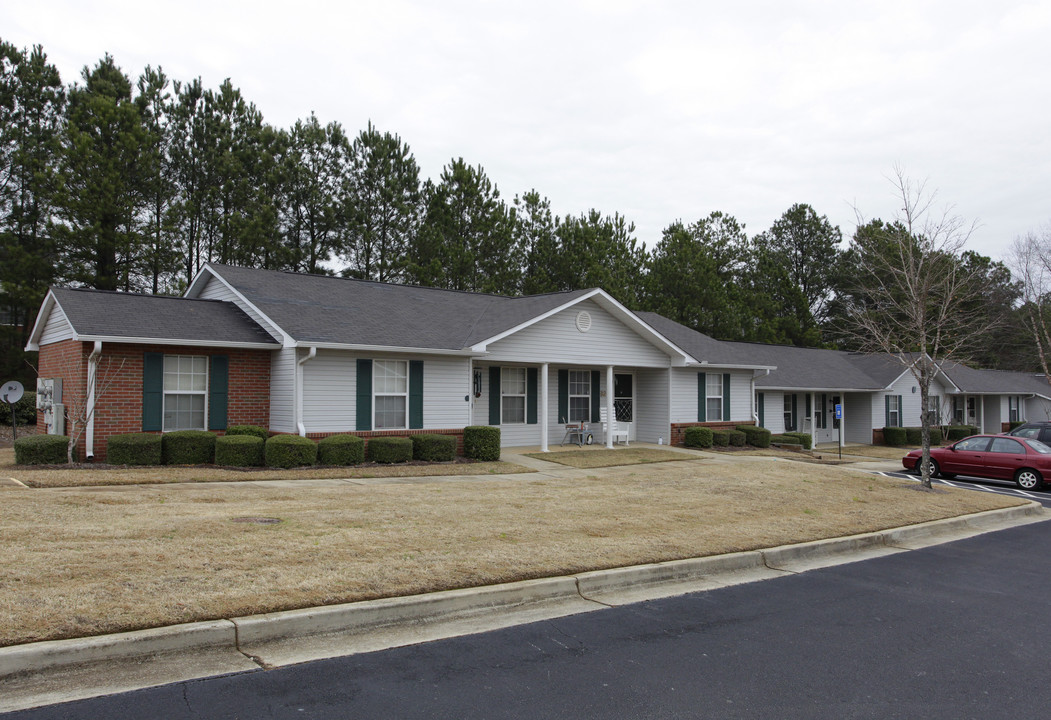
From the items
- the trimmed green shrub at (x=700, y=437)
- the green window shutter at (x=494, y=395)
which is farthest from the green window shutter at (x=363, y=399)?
the trimmed green shrub at (x=700, y=437)

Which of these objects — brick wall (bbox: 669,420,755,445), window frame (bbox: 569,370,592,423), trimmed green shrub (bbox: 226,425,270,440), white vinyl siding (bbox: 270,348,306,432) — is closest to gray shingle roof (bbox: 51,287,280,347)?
white vinyl siding (bbox: 270,348,306,432)

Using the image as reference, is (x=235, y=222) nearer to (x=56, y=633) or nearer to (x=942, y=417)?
(x=56, y=633)

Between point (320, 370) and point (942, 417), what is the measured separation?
32109mm

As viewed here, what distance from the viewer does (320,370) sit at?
1798 cm

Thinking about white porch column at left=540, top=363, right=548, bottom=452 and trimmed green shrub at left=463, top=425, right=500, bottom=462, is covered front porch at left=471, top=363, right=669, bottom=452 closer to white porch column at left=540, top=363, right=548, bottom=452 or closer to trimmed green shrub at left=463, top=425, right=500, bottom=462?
white porch column at left=540, top=363, right=548, bottom=452

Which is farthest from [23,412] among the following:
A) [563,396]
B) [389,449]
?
[563,396]

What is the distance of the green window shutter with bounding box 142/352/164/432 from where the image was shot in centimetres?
1650

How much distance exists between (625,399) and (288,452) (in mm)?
13622

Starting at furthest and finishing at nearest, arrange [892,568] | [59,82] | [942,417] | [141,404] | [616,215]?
[616,215]
[942,417]
[59,82]
[141,404]
[892,568]

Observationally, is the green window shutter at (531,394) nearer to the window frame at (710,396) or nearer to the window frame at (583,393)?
the window frame at (583,393)

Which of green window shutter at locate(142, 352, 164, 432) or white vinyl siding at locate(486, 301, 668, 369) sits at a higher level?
white vinyl siding at locate(486, 301, 668, 369)

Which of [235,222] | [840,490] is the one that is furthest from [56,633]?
[235,222]

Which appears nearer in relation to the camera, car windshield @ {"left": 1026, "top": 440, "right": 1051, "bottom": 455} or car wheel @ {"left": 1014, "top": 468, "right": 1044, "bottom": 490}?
car wheel @ {"left": 1014, "top": 468, "right": 1044, "bottom": 490}

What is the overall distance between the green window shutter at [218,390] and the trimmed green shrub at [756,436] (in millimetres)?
17420
